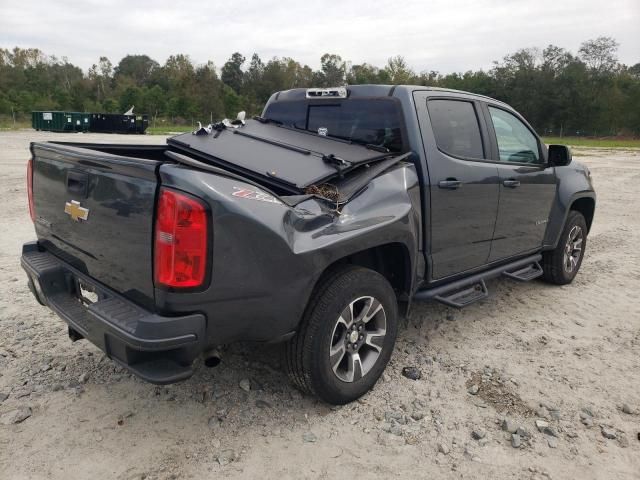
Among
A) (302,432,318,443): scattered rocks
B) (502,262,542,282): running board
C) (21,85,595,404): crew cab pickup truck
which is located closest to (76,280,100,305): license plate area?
(21,85,595,404): crew cab pickup truck

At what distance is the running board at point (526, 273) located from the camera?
4.48m

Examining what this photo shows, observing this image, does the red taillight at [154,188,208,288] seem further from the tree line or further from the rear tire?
the tree line

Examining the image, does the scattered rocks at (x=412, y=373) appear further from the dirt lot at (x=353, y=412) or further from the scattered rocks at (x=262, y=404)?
the scattered rocks at (x=262, y=404)

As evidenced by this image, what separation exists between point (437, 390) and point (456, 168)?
1.58 meters

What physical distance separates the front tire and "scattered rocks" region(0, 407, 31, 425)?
1.50m

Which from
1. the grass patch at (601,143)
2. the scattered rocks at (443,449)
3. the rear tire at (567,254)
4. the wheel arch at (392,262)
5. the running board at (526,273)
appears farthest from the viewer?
the grass patch at (601,143)

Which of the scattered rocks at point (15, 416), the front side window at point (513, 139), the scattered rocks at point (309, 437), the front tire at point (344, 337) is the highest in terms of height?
the front side window at point (513, 139)

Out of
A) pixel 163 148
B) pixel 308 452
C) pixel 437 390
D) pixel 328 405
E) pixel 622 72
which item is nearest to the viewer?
pixel 308 452

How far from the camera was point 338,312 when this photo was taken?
2824mm

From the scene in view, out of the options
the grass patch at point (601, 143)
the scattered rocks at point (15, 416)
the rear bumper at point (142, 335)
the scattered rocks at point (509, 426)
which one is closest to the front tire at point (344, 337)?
the rear bumper at point (142, 335)

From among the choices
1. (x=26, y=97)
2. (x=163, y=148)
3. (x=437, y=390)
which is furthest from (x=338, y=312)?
(x=26, y=97)

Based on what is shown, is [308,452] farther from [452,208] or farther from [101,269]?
[452,208]

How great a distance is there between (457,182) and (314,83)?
253ft

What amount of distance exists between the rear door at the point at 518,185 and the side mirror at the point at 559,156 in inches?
2.8
